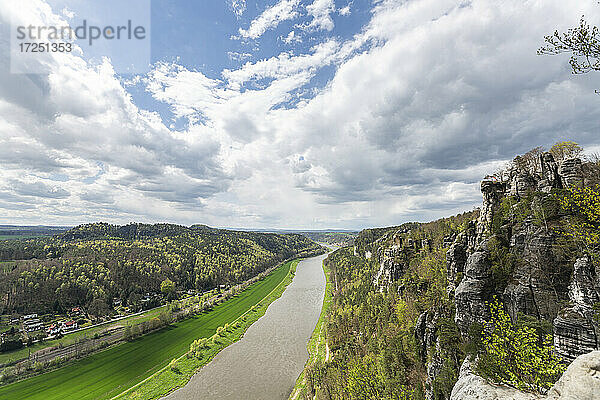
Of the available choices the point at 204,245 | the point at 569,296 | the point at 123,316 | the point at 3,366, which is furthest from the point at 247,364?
the point at 204,245

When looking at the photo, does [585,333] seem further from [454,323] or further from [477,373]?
[454,323]

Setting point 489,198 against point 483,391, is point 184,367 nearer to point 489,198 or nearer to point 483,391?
point 483,391

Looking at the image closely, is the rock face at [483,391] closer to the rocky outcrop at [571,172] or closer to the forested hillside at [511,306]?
the forested hillside at [511,306]

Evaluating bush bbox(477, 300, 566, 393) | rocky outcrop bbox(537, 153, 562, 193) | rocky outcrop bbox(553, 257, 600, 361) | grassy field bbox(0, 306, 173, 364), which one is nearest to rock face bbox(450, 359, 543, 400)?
bush bbox(477, 300, 566, 393)

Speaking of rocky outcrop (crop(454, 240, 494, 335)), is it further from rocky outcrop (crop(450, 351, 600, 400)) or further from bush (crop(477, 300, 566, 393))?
rocky outcrop (crop(450, 351, 600, 400))

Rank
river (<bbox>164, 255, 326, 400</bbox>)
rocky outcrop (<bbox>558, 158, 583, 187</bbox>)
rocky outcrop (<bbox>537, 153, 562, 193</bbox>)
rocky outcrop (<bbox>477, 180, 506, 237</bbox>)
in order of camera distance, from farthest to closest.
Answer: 1. river (<bbox>164, 255, 326, 400</bbox>)
2. rocky outcrop (<bbox>477, 180, 506, 237</bbox>)
3. rocky outcrop (<bbox>537, 153, 562, 193</bbox>)
4. rocky outcrop (<bbox>558, 158, 583, 187</bbox>)

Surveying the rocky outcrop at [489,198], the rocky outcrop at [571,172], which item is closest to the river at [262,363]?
the rocky outcrop at [489,198]

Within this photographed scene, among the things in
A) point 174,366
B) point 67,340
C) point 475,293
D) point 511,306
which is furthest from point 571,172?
point 67,340
